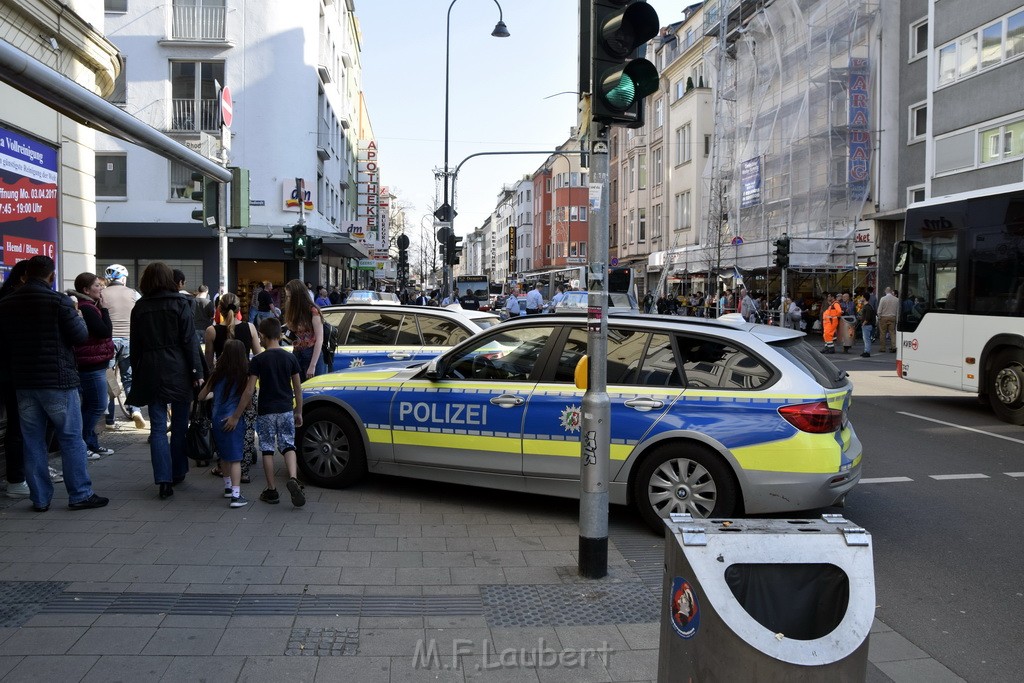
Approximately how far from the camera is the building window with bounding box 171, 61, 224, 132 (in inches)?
1204

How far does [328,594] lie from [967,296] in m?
10.9

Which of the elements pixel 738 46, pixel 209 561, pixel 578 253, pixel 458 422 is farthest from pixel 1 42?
pixel 578 253

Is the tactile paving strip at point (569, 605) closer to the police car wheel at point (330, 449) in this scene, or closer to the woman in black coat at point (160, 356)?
the police car wheel at point (330, 449)

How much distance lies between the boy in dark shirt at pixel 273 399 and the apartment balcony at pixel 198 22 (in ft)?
88.2

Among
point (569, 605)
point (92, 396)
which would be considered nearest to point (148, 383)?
point (92, 396)

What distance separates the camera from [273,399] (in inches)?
271

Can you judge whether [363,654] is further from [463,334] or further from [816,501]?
[463,334]

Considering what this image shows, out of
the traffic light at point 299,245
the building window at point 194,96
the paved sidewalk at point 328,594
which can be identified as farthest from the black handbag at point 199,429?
the building window at point 194,96

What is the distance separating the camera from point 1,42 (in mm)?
4043

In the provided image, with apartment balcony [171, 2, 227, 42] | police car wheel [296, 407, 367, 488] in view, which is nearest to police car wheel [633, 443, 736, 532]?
police car wheel [296, 407, 367, 488]

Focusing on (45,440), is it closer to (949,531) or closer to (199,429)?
(199,429)

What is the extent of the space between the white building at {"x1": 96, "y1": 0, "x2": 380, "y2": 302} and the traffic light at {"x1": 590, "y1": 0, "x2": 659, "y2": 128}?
2535cm

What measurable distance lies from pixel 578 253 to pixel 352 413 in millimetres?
80850

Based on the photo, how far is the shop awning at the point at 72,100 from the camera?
4.15 m
